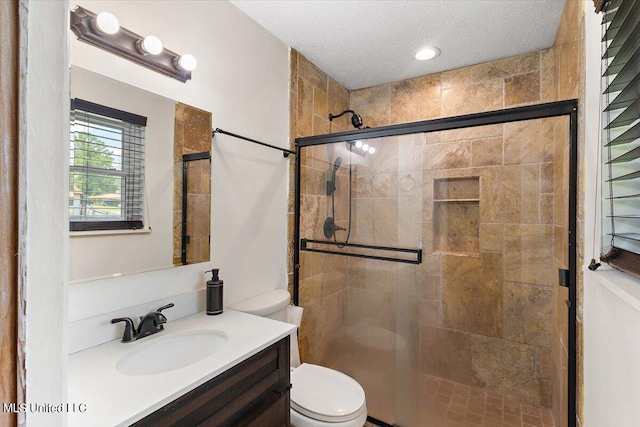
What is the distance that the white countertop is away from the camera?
2.67ft

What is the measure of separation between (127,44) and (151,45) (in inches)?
3.6

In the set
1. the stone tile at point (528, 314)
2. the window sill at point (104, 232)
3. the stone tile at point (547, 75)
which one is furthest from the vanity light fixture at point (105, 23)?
the stone tile at point (528, 314)

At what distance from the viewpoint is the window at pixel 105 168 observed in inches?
44.4

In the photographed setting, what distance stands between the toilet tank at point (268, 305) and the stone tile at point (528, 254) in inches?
64.9

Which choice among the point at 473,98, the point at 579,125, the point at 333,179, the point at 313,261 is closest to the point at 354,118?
the point at 333,179

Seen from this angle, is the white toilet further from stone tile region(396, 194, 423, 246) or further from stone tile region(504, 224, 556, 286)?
stone tile region(504, 224, 556, 286)

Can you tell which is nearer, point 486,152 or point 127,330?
point 127,330

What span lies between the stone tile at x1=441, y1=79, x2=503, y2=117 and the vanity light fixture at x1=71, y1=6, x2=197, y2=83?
1978 millimetres

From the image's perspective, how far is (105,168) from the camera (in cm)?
121

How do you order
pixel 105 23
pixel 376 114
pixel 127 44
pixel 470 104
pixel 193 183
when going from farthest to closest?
1. pixel 376 114
2. pixel 470 104
3. pixel 193 183
4. pixel 127 44
5. pixel 105 23

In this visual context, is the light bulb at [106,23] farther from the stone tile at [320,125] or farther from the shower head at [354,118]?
the shower head at [354,118]

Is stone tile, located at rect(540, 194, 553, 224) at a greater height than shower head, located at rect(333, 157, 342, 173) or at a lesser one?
lesser

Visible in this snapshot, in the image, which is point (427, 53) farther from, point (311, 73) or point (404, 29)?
point (311, 73)

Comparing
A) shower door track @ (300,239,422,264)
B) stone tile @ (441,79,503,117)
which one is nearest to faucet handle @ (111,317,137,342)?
shower door track @ (300,239,422,264)
